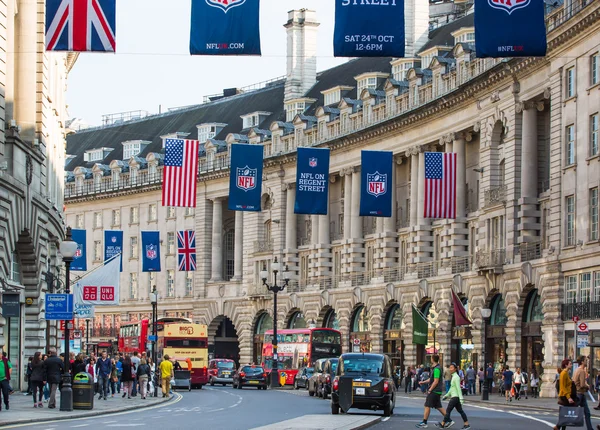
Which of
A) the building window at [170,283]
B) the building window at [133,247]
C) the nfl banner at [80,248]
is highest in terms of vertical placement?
the building window at [133,247]

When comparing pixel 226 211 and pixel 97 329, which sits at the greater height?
pixel 226 211

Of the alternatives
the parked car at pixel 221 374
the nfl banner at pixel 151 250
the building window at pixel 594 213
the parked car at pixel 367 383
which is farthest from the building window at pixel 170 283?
the parked car at pixel 367 383

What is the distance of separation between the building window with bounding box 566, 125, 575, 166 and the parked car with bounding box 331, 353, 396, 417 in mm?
27454

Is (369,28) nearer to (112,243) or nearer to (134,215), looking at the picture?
A: (112,243)

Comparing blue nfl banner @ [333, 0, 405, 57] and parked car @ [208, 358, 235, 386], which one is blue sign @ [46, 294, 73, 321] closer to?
blue nfl banner @ [333, 0, 405, 57]

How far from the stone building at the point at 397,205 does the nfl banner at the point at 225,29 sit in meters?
32.4

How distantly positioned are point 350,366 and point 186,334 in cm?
4050

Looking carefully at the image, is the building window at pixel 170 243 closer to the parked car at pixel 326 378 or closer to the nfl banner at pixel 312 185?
the parked car at pixel 326 378

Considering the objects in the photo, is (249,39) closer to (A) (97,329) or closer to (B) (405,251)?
(B) (405,251)

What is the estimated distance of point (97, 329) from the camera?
14425cm

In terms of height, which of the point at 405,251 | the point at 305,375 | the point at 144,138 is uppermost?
the point at 144,138

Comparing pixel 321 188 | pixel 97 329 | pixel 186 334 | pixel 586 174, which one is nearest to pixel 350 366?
pixel 321 188

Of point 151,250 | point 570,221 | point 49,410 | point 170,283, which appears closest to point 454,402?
point 49,410

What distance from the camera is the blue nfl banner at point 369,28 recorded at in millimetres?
36438
